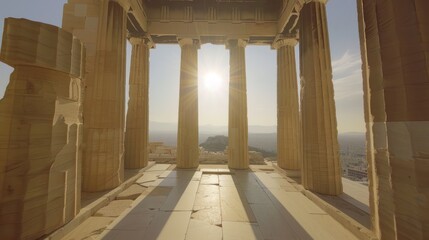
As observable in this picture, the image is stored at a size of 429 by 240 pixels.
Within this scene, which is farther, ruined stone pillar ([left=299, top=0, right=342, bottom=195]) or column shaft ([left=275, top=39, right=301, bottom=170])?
column shaft ([left=275, top=39, right=301, bottom=170])

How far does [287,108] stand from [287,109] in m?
0.07

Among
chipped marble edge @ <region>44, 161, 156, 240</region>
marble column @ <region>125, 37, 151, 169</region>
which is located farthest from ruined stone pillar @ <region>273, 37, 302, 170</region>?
chipped marble edge @ <region>44, 161, 156, 240</region>

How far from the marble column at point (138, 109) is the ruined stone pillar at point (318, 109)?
10.7 meters

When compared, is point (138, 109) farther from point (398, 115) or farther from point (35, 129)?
point (398, 115)

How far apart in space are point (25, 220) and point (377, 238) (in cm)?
798

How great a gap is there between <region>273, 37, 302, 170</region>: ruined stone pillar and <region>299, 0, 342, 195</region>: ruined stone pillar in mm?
4882

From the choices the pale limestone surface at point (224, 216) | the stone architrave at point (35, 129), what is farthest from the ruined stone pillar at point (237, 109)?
the stone architrave at point (35, 129)

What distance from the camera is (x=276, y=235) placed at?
17.1ft

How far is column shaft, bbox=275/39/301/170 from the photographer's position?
1402cm

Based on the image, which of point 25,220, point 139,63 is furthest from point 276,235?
point 139,63

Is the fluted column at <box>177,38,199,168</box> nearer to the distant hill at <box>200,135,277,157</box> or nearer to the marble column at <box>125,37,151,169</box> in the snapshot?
the marble column at <box>125,37,151,169</box>

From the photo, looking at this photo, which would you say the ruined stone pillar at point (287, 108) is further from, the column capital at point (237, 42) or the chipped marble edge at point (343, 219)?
the chipped marble edge at point (343, 219)

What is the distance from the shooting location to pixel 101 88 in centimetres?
919

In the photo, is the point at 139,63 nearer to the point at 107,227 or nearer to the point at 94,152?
the point at 94,152
